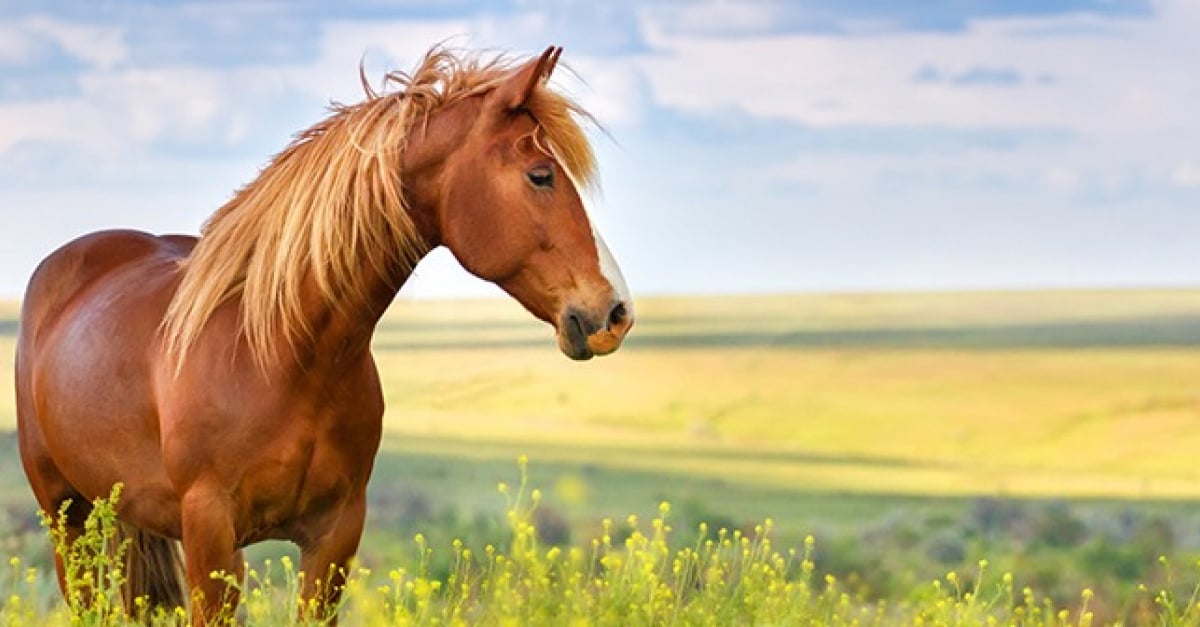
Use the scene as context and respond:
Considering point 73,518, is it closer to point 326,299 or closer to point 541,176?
point 326,299

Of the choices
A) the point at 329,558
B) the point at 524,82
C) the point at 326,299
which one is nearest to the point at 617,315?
the point at 524,82

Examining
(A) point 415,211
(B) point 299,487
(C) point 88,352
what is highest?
(A) point 415,211

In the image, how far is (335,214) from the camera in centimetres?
674

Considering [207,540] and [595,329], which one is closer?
[595,329]

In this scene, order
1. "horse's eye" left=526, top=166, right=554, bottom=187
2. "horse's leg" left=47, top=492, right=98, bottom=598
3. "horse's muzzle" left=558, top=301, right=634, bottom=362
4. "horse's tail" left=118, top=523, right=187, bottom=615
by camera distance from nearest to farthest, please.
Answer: "horse's muzzle" left=558, top=301, right=634, bottom=362, "horse's eye" left=526, top=166, right=554, bottom=187, "horse's tail" left=118, top=523, right=187, bottom=615, "horse's leg" left=47, top=492, right=98, bottom=598

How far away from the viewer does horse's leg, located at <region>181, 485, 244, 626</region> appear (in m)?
6.84

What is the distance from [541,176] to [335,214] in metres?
0.81

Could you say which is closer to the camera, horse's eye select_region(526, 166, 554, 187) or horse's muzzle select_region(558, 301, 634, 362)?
horse's muzzle select_region(558, 301, 634, 362)

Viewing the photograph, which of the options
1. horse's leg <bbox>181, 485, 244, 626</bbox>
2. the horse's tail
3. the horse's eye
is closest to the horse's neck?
the horse's eye

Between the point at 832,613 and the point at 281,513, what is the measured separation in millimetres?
2221

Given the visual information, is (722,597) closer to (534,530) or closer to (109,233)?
(534,530)

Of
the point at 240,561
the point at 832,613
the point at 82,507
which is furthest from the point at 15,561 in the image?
the point at 832,613

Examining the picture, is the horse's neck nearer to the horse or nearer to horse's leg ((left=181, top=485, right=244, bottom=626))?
the horse

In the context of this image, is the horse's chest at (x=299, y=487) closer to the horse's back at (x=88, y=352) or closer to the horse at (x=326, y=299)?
the horse at (x=326, y=299)
